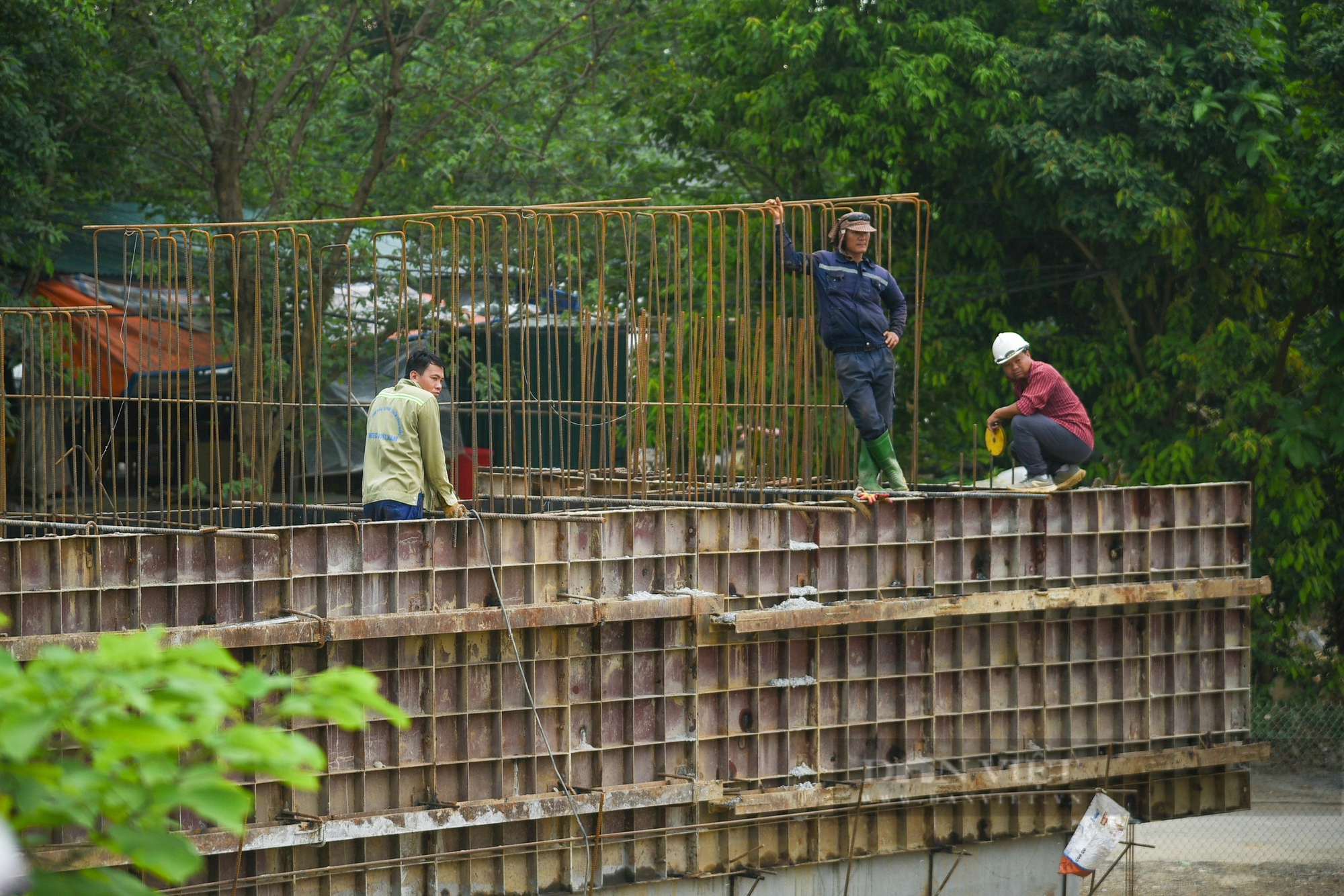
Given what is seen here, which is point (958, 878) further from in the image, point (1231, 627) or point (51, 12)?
point (51, 12)

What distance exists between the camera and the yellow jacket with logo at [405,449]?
8.48 m

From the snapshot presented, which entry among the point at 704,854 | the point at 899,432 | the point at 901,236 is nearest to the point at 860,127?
the point at 901,236

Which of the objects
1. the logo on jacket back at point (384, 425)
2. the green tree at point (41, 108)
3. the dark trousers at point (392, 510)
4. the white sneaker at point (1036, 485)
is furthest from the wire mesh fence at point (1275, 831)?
the green tree at point (41, 108)

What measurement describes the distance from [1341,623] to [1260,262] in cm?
411

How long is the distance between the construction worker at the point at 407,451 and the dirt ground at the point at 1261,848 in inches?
241

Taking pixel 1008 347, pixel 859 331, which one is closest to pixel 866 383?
Result: pixel 859 331

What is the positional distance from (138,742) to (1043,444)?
8.36 meters

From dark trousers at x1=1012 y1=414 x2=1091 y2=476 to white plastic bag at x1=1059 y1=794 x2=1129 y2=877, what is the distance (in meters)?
2.31

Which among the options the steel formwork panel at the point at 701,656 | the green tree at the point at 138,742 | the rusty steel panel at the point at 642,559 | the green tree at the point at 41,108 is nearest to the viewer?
the green tree at the point at 138,742

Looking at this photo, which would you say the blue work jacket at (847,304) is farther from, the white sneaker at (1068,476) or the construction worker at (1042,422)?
the white sneaker at (1068,476)

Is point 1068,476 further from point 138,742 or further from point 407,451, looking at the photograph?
point 138,742

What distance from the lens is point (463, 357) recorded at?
728 inches

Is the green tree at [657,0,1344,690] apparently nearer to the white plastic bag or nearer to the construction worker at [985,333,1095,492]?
the construction worker at [985,333,1095,492]

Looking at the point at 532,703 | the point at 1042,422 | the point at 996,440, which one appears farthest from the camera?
the point at 996,440
